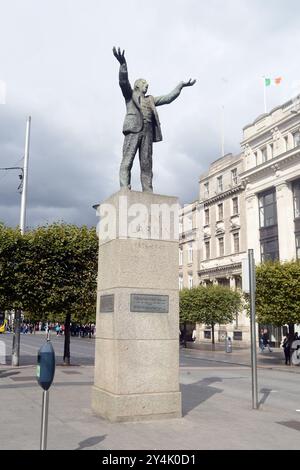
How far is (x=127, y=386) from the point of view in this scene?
8625 mm

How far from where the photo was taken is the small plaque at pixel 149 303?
8.91 metres

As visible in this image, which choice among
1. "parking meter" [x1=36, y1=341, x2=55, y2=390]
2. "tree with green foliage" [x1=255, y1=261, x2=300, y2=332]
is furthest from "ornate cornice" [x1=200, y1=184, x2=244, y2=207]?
"parking meter" [x1=36, y1=341, x2=55, y2=390]

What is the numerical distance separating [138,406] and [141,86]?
6355 mm

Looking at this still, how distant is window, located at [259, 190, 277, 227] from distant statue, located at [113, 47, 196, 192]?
114ft

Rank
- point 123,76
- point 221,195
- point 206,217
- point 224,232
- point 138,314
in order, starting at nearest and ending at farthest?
point 138,314
point 123,76
point 224,232
point 221,195
point 206,217

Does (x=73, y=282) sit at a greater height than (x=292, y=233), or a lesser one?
A: lesser

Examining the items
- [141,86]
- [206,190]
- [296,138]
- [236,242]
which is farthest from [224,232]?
[141,86]

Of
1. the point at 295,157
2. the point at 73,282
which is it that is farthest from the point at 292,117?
the point at 73,282

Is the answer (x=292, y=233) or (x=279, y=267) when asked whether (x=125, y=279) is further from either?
(x=292, y=233)

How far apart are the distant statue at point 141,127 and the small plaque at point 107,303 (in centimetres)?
227

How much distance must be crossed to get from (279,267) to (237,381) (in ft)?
38.0

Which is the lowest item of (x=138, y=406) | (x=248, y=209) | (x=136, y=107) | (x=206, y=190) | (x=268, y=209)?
(x=138, y=406)

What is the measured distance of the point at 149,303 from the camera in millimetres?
9023

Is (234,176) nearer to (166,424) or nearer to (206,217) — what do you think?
(206,217)
